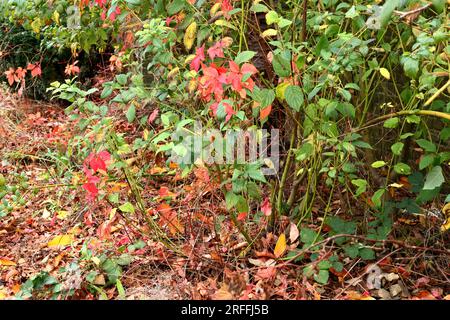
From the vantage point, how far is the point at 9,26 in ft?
20.3

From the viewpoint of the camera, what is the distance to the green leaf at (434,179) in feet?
7.46

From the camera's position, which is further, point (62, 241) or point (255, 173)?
point (62, 241)

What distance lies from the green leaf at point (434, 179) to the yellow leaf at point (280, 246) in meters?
0.70

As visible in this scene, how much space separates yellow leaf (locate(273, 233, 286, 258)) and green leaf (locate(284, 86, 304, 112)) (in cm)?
72

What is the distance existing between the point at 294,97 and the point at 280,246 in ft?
2.63

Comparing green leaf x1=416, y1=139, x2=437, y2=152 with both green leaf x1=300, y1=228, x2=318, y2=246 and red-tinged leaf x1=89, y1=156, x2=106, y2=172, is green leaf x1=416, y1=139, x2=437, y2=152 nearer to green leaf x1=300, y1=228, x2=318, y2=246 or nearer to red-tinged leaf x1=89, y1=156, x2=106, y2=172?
green leaf x1=300, y1=228, x2=318, y2=246

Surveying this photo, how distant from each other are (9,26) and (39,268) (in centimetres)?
411

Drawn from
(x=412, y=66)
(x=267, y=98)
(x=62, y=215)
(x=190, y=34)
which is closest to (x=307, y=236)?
(x=267, y=98)

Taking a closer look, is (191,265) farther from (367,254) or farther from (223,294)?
(367,254)

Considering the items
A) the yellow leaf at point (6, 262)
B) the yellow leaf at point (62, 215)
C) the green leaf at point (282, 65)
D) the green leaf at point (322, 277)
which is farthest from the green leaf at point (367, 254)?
the yellow leaf at point (6, 262)

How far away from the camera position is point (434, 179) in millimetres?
2301

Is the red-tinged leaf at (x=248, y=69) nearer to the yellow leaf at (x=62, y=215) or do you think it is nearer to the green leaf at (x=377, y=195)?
the green leaf at (x=377, y=195)
